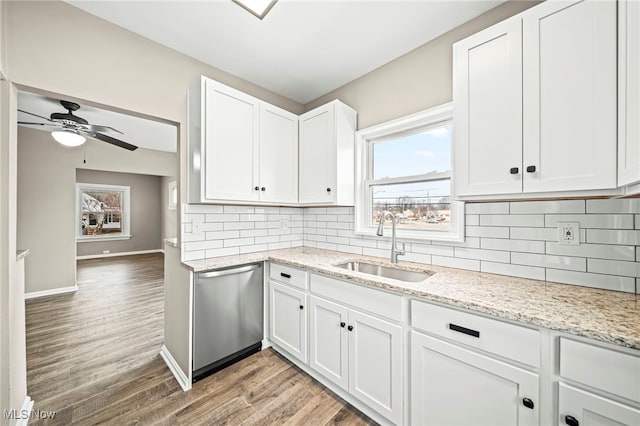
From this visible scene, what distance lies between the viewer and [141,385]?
1868 millimetres

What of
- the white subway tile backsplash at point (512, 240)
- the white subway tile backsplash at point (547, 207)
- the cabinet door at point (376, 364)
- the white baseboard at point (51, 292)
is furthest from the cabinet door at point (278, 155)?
the white baseboard at point (51, 292)

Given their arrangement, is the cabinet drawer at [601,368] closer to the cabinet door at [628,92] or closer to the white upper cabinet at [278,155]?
the cabinet door at [628,92]

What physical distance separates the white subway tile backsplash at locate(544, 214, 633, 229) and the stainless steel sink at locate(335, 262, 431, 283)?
2.52 feet

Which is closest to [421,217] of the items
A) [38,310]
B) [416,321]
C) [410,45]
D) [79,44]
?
[416,321]

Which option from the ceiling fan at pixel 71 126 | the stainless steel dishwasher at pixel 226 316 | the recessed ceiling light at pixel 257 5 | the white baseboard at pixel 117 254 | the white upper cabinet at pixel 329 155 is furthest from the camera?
the white baseboard at pixel 117 254

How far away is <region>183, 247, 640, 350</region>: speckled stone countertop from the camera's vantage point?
855 millimetres

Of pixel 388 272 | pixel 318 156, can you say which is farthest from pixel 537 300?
pixel 318 156

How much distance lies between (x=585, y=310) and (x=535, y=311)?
208 millimetres

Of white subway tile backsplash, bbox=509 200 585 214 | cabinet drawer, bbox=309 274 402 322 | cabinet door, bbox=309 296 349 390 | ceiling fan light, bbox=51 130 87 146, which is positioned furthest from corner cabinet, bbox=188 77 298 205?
ceiling fan light, bbox=51 130 87 146

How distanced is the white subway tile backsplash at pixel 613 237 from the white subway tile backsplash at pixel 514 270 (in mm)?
285

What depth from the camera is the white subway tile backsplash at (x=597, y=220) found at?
1.22 metres

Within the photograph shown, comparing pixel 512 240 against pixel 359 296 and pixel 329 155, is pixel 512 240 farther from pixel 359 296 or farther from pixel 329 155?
pixel 329 155

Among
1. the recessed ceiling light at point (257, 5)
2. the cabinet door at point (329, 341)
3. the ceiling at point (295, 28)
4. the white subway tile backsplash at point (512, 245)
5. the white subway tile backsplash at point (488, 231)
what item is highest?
the ceiling at point (295, 28)

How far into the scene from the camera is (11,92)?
56.0 inches
